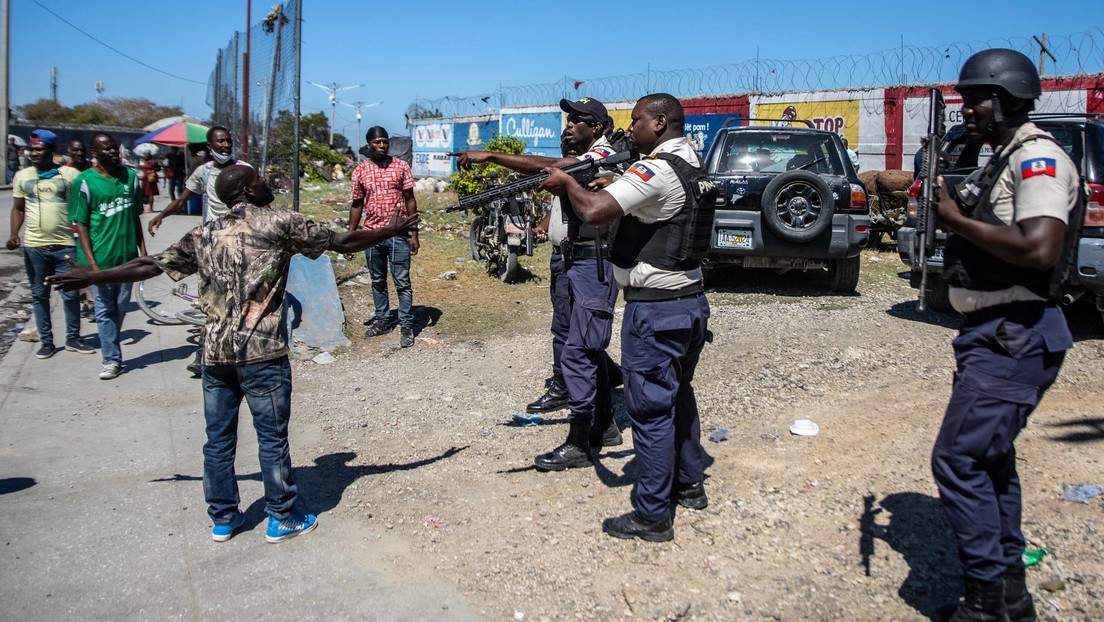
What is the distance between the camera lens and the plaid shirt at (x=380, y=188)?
7.75 meters

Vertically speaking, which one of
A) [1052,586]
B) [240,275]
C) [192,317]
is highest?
[240,275]

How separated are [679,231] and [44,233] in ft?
19.4

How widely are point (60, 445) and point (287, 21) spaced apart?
21.7 ft

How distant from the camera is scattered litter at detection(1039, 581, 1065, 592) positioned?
3.24 meters

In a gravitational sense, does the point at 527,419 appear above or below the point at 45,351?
below

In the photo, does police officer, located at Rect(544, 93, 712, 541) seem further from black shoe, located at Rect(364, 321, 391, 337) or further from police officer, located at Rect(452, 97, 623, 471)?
black shoe, located at Rect(364, 321, 391, 337)

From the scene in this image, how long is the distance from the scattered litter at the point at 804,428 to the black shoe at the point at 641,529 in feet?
4.92

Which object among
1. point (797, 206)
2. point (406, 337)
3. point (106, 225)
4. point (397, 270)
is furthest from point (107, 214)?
point (797, 206)

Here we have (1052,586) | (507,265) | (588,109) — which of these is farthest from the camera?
(507,265)

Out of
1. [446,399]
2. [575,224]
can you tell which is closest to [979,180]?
[575,224]

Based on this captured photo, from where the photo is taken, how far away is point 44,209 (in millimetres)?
7094

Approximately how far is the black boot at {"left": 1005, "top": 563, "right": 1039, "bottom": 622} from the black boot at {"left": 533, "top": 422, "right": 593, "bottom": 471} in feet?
7.25

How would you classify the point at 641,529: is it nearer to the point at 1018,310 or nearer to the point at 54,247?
the point at 1018,310

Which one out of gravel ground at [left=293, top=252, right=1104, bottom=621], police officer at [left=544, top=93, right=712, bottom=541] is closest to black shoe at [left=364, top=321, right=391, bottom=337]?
gravel ground at [left=293, top=252, right=1104, bottom=621]
